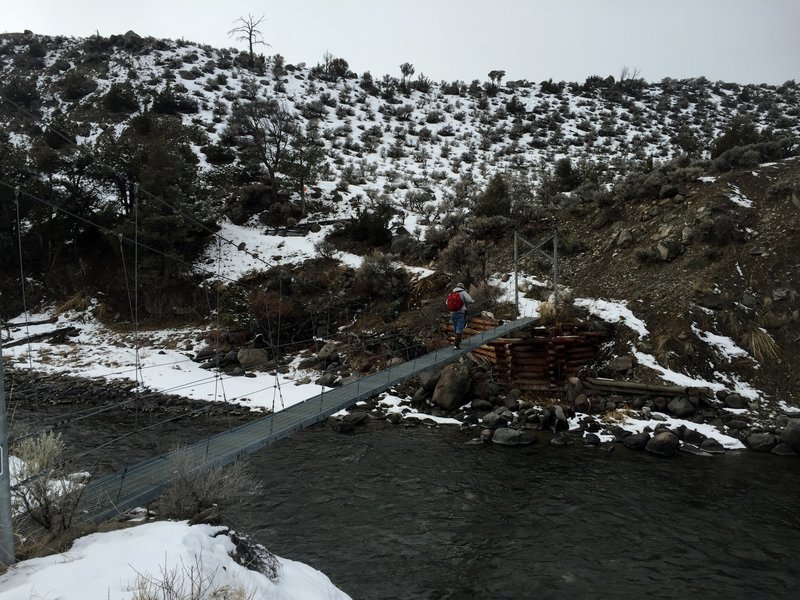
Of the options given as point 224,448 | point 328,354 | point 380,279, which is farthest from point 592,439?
point 380,279

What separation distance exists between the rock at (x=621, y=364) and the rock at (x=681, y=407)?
4.81 ft

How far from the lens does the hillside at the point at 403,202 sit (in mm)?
13305

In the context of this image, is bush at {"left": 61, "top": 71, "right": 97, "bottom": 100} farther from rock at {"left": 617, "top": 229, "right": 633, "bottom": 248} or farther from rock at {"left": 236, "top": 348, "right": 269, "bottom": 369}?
rock at {"left": 617, "top": 229, "right": 633, "bottom": 248}

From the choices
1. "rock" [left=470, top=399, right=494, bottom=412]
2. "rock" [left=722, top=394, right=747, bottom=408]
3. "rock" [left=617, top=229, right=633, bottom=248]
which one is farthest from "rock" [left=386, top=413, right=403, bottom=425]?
"rock" [left=617, top=229, right=633, bottom=248]

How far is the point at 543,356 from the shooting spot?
1255cm

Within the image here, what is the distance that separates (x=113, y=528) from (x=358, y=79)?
48.1 m

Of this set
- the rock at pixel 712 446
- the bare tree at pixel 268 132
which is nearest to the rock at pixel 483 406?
the rock at pixel 712 446

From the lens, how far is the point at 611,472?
27.7 ft

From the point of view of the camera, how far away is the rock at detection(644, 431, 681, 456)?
29.9ft

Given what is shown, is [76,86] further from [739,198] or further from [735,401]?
[735,401]

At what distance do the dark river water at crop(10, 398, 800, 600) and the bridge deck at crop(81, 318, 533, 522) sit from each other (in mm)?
549

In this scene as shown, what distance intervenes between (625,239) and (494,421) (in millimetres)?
9052

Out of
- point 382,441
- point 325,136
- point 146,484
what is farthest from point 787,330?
point 325,136

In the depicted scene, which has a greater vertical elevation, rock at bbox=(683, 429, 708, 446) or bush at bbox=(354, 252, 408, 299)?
bush at bbox=(354, 252, 408, 299)
